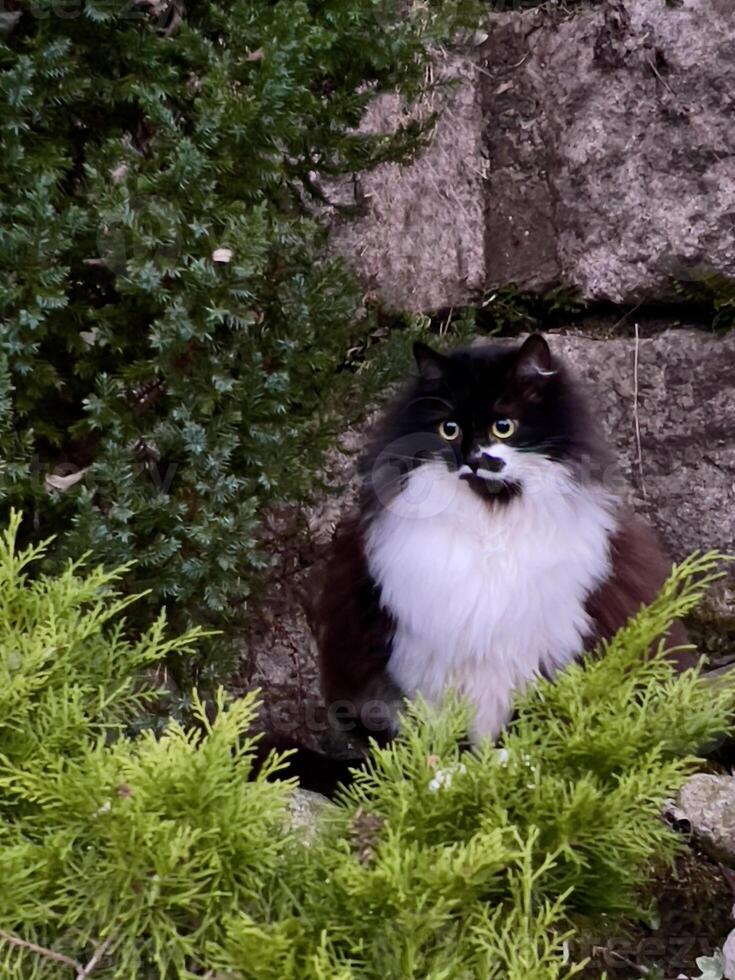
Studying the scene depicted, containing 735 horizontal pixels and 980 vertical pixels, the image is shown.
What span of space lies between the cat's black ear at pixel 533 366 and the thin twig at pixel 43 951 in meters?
0.99

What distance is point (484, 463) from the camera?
5.24ft

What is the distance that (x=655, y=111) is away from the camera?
2.48 m

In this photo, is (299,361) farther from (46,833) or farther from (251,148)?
(46,833)

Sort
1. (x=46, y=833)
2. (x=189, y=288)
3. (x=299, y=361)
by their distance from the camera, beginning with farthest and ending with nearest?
(x=299, y=361) → (x=189, y=288) → (x=46, y=833)

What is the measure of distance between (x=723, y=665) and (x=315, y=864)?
1.59 m

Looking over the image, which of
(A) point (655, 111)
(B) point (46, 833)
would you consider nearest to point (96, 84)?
(B) point (46, 833)

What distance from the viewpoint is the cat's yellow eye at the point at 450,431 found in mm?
1643

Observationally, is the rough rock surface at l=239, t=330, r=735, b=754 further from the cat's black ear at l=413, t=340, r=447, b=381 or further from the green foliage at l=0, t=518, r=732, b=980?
the green foliage at l=0, t=518, r=732, b=980

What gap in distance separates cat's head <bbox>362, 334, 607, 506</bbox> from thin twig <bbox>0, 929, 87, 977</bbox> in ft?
2.84

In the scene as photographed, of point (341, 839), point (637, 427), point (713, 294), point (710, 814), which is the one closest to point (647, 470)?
point (637, 427)

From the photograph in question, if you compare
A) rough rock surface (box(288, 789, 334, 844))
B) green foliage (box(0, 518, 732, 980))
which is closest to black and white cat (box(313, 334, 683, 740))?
rough rock surface (box(288, 789, 334, 844))

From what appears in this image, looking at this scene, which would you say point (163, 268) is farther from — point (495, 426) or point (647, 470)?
point (647, 470)

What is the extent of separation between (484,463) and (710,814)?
2.33 feet

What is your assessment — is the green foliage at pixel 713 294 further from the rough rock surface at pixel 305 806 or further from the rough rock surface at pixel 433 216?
the rough rock surface at pixel 305 806
